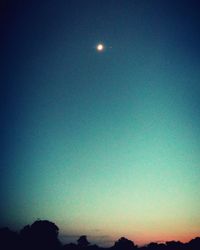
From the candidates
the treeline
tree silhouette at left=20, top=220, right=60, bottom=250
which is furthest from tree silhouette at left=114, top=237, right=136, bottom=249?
tree silhouette at left=20, top=220, right=60, bottom=250

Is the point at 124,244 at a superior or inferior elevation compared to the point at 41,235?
inferior

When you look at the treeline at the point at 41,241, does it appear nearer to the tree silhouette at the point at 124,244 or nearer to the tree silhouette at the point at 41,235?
the tree silhouette at the point at 41,235

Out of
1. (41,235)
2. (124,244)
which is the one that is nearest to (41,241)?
(41,235)

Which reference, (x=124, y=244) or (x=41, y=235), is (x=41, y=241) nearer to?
(x=41, y=235)

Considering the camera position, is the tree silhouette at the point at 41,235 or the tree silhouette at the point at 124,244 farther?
the tree silhouette at the point at 124,244

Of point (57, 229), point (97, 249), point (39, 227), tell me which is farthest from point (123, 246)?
point (39, 227)

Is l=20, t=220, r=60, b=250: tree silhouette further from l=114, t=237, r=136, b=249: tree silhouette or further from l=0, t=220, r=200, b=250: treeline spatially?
l=114, t=237, r=136, b=249: tree silhouette

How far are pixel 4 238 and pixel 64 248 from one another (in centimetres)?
2263

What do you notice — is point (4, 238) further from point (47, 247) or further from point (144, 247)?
point (144, 247)

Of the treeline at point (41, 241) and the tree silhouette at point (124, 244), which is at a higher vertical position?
the treeline at point (41, 241)

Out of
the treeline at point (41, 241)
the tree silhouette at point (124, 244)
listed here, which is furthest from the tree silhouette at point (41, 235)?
the tree silhouette at point (124, 244)

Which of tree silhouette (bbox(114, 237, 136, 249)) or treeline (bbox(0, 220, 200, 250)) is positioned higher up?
treeline (bbox(0, 220, 200, 250))

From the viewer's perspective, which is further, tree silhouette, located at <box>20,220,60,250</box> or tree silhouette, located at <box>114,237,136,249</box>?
tree silhouette, located at <box>114,237,136,249</box>

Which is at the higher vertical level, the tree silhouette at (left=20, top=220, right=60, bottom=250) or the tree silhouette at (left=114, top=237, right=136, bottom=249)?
the tree silhouette at (left=20, top=220, right=60, bottom=250)
